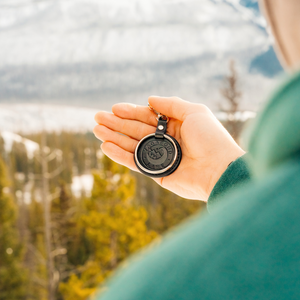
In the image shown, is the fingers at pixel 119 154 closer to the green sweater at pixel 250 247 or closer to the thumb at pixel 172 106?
the thumb at pixel 172 106

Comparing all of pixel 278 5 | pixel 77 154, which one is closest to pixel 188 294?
pixel 278 5

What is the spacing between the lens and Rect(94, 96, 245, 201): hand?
1.76 meters

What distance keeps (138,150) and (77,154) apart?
41.3 meters

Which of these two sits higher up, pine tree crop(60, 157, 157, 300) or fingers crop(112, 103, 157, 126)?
fingers crop(112, 103, 157, 126)

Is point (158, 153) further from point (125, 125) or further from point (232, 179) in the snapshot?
point (232, 179)

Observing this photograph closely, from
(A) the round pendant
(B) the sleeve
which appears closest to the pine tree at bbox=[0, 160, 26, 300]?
(A) the round pendant

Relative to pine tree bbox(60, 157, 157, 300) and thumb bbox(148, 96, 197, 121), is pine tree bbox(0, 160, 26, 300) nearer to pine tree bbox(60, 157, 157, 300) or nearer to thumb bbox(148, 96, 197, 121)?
pine tree bbox(60, 157, 157, 300)

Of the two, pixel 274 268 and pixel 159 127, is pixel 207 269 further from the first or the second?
pixel 159 127

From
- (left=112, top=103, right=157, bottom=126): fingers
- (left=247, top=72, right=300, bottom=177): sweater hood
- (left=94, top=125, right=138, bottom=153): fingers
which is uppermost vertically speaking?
(left=247, top=72, right=300, bottom=177): sweater hood

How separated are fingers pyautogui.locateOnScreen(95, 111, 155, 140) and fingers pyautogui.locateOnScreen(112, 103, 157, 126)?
0.04 metres

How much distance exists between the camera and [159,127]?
6.96 ft

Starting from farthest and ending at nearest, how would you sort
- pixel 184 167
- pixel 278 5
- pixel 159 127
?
1. pixel 159 127
2. pixel 184 167
3. pixel 278 5

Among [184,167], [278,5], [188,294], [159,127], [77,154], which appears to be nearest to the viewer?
[188,294]

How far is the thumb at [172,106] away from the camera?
205cm
